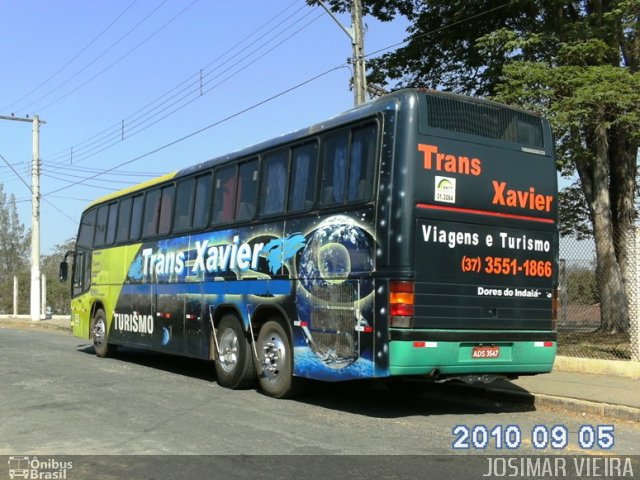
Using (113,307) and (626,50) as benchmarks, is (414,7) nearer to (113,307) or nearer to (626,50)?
(626,50)

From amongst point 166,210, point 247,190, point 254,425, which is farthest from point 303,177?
point 166,210

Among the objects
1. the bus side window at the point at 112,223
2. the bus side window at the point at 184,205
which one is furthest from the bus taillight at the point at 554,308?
the bus side window at the point at 112,223

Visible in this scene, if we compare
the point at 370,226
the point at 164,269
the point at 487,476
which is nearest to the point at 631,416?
the point at 487,476

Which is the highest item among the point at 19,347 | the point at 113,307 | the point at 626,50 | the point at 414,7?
the point at 414,7

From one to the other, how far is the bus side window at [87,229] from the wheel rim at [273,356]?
25.9ft

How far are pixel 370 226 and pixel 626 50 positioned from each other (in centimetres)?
1107

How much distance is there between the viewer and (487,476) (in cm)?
561

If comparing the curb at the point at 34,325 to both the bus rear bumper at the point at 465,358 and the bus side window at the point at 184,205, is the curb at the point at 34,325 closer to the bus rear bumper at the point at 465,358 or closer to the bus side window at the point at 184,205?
the bus side window at the point at 184,205

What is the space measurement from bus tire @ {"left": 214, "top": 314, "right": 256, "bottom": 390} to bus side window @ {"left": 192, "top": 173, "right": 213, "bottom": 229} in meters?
1.73

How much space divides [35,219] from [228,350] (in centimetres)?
2469

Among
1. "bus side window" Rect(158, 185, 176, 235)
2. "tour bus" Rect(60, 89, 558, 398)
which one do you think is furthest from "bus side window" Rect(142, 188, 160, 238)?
"tour bus" Rect(60, 89, 558, 398)

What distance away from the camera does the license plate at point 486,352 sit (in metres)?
7.89

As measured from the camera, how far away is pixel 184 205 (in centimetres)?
1188

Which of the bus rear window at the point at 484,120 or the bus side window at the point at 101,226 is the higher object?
the bus rear window at the point at 484,120
